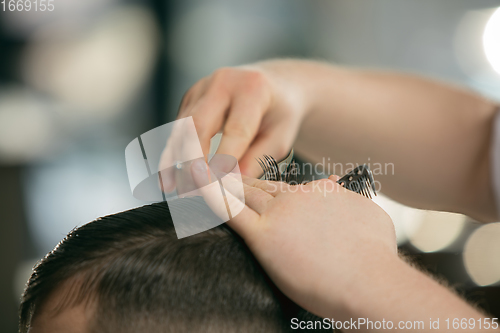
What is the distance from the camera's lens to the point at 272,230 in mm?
377

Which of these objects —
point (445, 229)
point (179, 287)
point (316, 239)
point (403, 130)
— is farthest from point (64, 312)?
point (445, 229)

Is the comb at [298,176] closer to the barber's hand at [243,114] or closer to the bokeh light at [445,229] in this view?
the barber's hand at [243,114]

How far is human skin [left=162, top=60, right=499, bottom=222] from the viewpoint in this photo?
0.83 metres

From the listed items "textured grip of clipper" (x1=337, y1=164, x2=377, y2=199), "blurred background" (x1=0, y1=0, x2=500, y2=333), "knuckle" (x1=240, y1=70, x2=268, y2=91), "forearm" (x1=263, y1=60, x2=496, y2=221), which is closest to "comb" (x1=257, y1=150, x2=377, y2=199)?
"textured grip of clipper" (x1=337, y1=164, x2=377, y2=199)

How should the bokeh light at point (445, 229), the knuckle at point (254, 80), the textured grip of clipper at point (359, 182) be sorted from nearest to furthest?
the textured grip of clipper at point (359, 182), the knuckle at point (254, 80), the bokeh light at point (445, 229)

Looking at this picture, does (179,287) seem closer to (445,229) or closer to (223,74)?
(223,74)

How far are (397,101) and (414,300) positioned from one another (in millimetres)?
700

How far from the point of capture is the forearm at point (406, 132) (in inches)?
33.1

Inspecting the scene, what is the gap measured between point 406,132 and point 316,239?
25.5 inches

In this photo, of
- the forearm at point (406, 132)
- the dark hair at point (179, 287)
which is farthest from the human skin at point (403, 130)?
the dark hair at point (179, 287)

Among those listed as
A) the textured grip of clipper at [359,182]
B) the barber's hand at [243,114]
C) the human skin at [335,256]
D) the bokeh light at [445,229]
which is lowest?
the bokeh light at [445,229]

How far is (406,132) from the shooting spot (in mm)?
893

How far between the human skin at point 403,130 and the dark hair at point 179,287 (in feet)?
1.34

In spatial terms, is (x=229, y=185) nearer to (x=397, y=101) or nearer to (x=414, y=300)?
(x=414, y=300)
